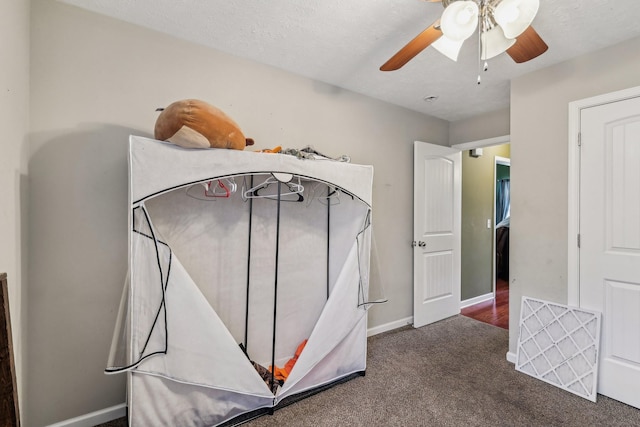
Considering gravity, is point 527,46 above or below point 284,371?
above

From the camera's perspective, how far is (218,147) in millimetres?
1635

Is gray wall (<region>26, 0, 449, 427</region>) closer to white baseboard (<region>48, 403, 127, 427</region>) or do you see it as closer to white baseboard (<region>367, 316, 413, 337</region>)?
white baseboard (<region>48, 403, 127, 427</region>)

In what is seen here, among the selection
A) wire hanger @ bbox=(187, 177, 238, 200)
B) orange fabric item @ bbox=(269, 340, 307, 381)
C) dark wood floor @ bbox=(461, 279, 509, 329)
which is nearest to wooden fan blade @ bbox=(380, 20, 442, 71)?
wire hanger @ bbox=(187, 177, 238, 200)

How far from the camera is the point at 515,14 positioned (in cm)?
130

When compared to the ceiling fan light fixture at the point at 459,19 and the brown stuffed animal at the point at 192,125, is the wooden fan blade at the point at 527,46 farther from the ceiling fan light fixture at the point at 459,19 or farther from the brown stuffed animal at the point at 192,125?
the brown stuffed animal at the point at 192,125

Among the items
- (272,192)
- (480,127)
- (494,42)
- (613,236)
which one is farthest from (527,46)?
(480,127)

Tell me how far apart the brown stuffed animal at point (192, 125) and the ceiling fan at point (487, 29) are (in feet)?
3.46

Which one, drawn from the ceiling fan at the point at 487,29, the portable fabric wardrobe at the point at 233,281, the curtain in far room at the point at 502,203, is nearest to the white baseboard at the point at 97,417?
the portable fabric wardrobe at the point at 233,281

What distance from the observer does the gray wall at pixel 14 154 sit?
1.29 meters

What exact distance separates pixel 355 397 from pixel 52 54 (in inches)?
109

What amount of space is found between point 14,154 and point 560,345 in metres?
3.58

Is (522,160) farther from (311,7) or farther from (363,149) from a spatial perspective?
(311,7)

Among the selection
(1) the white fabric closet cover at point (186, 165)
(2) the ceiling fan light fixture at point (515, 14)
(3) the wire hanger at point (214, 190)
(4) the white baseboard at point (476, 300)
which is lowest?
(4) the white baseboard at point (476, 300)

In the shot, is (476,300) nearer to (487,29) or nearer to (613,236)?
(613,236)
